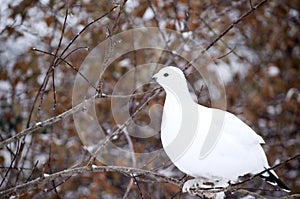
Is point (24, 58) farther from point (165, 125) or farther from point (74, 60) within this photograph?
point (165, 125)

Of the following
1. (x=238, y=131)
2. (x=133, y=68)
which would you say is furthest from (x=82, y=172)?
(x=133, y=68)

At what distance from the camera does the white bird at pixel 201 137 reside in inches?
43.9

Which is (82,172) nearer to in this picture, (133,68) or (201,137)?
(201,137)

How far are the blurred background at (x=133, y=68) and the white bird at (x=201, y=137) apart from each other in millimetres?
1069

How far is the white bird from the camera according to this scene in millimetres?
1116

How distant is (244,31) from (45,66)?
1326mm

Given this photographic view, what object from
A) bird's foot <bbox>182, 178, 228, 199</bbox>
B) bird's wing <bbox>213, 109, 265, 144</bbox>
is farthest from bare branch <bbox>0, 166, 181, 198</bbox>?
bird's wing <bbox>213, 109, 265, 144</bbox>

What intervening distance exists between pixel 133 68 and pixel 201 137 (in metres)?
1.44

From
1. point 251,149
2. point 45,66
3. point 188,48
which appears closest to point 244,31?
point 188,48

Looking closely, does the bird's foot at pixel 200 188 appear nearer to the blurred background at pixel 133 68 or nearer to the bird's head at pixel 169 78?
the bird's head at pixel 169 78

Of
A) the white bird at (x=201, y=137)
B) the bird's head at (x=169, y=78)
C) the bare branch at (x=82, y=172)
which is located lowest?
the bare branch at (x=82, y=172)

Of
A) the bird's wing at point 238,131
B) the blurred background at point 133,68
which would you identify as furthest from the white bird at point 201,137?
the blurred background at point 133,68

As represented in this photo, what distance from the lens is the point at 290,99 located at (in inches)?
118

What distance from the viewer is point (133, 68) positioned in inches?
99.6
